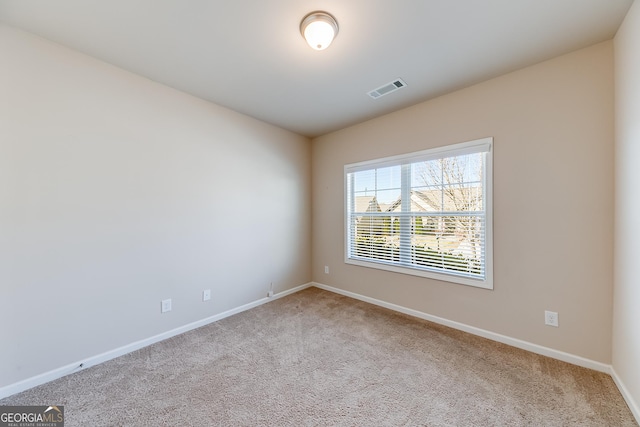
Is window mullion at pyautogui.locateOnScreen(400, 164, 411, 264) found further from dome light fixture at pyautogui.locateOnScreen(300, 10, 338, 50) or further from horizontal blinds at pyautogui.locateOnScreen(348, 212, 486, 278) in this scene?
dome light fixture at pyautogui.locateOnScreen(300, 10, 338, 50)

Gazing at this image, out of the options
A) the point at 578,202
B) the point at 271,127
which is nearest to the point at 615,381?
the point at 578,202

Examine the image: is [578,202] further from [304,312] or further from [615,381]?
[304,312]

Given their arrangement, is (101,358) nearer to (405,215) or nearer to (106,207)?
(106,207)

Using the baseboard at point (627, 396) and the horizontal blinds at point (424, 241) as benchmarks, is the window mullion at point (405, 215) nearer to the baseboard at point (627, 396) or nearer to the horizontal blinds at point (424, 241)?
the horizontal blinds at point (424, 241)

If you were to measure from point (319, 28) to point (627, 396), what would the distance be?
3150 mm

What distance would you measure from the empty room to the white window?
31 mm

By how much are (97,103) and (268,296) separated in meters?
2.75

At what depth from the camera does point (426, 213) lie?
9.27 ft

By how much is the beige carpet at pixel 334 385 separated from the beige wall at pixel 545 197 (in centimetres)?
31

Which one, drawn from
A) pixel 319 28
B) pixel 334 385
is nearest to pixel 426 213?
pixel 334 385

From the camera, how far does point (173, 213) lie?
97.4 inches

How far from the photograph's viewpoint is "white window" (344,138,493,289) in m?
2.44

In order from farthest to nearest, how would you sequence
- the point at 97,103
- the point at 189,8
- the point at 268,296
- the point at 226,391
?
the point at 268,296 < the point at 97,103 < the point at 226,391 < the point at 189,8

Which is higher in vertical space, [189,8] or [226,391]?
[189,8]
